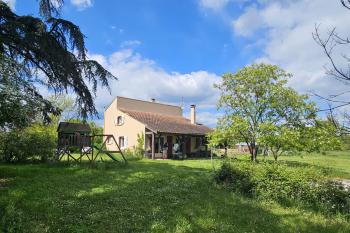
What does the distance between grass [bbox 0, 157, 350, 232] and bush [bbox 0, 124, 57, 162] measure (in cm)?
700

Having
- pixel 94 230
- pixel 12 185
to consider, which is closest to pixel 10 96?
pixel 12 185

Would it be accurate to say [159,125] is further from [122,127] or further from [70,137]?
[70,137]

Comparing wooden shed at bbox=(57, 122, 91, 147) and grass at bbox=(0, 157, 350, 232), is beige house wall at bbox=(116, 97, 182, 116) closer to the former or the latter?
wooden shed at bbox=(57, 122, 91, 147)

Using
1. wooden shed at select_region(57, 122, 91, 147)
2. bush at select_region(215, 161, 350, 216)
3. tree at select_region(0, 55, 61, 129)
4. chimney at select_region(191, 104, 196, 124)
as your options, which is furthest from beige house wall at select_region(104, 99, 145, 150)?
bush at select_region(215, 161, 350, 216)

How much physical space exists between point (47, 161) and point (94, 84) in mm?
6863

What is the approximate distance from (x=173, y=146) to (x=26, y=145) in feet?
55.6

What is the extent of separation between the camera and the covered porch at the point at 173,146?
29734 millimetres

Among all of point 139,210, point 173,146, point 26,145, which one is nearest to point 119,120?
point 173,146

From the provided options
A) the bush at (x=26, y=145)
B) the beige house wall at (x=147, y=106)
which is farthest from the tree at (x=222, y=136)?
the beige house wall at (x=147, y=106)

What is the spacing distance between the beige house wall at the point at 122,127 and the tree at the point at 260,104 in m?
10.4

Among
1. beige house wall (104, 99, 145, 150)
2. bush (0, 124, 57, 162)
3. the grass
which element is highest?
beige house wall (104, 99, 145, 150)

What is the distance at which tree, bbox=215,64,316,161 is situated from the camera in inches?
867

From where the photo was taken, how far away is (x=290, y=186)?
906 centimetres

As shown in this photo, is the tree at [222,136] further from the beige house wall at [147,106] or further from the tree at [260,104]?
the beige house wall at [147,106]
